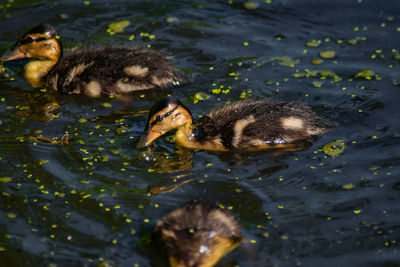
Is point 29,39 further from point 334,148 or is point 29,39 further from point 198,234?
point 198,234

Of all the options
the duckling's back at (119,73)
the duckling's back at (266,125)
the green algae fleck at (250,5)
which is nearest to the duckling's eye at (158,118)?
the duckling's back at (266,125)

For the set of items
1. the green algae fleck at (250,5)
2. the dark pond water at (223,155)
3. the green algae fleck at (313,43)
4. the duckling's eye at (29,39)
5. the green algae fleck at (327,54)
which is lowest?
the dark pond water at (223,155)

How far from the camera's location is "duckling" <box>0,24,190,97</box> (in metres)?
6.02

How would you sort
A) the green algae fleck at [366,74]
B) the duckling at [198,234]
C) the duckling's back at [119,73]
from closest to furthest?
the duckling at [198,234]
the duckling's back at [119,73]
the green algae fleck at [366,74]

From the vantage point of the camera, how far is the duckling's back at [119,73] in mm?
6020

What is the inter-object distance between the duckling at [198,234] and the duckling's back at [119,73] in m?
2.19

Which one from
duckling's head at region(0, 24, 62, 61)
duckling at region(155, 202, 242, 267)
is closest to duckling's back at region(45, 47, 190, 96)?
duckling's head at region(0, 24, 62, 61)

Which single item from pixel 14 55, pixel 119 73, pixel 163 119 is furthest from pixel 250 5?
pixel 163 119

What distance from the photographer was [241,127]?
205 inches

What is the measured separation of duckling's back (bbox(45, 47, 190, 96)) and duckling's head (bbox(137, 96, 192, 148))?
872 mm

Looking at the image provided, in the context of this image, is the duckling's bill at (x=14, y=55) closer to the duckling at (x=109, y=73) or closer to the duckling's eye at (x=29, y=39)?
the duckling's eye at (x=29, y=39)

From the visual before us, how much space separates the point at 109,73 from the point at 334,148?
2240 mm

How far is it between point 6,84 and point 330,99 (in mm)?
3153

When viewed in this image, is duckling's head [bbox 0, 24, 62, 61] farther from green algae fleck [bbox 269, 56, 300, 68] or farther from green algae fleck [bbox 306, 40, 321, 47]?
green algae fleck [bbox 306, 40, 321, 47]
